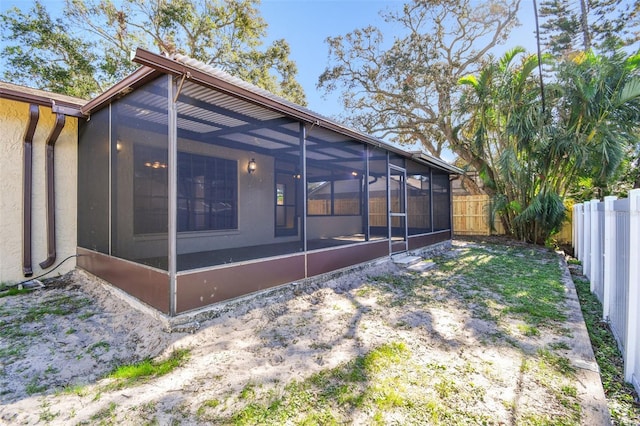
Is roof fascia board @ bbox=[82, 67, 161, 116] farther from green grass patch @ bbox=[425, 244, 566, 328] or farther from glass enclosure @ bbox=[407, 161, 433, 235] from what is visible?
glass enclosure @ bbox=[407, 161, 433, 235]

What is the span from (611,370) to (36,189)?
23.7 feet

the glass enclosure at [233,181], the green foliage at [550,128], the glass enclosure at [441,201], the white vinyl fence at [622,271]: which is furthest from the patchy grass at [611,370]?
the green foliage at [550,128]

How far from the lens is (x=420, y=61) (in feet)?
45.8

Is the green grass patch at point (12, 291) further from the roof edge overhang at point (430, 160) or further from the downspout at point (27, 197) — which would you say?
the roof edge overhang at point (430, 160)

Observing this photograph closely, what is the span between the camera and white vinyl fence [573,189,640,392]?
7.47 feet

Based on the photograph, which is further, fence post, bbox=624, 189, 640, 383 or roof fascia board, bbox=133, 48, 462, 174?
roof fascia board, bbox=133, 48, 462, 174

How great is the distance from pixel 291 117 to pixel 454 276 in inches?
166

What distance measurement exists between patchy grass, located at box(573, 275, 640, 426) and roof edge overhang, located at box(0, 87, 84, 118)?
6.81 meters

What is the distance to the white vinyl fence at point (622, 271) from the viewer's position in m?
2.28

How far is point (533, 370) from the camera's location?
248 cm

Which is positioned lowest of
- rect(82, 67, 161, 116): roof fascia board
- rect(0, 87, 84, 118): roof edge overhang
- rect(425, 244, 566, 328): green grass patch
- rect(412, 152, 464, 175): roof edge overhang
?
rect(425, 244, 566, 328): green grass patch

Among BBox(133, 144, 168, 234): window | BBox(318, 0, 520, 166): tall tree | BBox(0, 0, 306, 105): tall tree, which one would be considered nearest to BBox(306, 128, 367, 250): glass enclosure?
BBox(318, 0, 520, 166): tall tree

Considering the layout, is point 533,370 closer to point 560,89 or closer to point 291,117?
point 291,117

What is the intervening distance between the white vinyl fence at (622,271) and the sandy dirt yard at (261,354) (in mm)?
328
